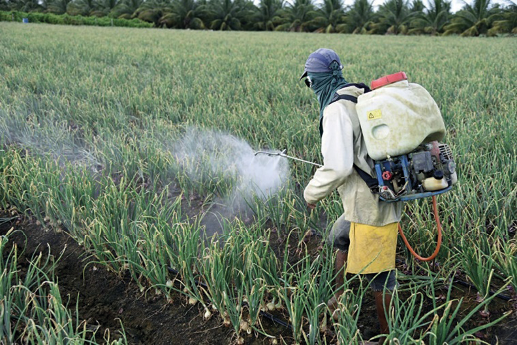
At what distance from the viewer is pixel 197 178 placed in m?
2.89

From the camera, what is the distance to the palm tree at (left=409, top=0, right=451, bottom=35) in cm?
2289

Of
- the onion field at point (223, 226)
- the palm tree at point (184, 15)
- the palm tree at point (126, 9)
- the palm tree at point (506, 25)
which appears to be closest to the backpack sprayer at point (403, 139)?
the onion field at point (223, 226)

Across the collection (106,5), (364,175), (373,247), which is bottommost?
(373,247)

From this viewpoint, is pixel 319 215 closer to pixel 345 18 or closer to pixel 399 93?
pixel 399 93

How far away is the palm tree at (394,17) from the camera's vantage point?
79.2ft

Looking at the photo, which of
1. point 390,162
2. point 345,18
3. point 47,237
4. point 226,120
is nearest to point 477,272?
point 390,162

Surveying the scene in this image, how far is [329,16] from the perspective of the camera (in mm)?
27031

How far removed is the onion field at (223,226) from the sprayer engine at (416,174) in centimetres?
35

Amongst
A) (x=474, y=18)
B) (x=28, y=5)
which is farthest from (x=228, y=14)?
(x=28, y=5)

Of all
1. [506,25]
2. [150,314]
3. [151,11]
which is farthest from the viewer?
[151,11]

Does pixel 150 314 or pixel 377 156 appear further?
pixel 150 314

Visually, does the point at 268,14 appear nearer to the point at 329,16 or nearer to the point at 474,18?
the point at 329,16

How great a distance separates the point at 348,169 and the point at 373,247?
329mm

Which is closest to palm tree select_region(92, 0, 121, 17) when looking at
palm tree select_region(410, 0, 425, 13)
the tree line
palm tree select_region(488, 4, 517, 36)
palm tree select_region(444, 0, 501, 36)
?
the tree line
